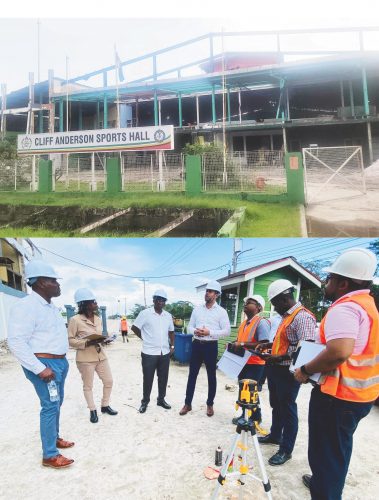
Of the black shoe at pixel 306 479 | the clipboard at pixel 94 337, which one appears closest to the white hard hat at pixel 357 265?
the black shoe at pixel 306 479

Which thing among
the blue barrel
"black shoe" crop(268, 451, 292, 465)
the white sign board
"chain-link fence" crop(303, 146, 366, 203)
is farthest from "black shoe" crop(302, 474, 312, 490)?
the white sign board

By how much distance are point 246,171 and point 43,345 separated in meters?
2.81

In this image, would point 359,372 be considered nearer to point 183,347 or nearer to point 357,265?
point 357,265

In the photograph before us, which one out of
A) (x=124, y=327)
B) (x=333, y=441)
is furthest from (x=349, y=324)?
(x=124, y=327)

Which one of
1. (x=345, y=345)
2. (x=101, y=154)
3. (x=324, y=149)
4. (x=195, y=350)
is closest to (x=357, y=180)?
(x=324, y=149)

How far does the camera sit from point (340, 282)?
65.1 inches

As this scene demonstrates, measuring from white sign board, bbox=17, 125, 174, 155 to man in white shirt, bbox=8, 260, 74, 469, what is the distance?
241 centimetres

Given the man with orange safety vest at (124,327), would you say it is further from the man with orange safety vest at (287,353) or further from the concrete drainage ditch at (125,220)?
the man with orange safety vest at (287,353)

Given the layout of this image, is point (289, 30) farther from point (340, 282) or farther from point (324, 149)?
point (340, 282)

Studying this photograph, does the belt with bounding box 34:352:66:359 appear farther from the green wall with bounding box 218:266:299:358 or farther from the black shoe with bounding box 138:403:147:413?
the green wall with bounding box 218:266:299:358

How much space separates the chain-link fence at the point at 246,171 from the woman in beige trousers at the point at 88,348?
6.49 ft

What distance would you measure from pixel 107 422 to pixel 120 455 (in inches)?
22.6

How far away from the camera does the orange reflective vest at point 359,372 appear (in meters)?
1.56

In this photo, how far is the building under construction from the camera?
404 centimetres
